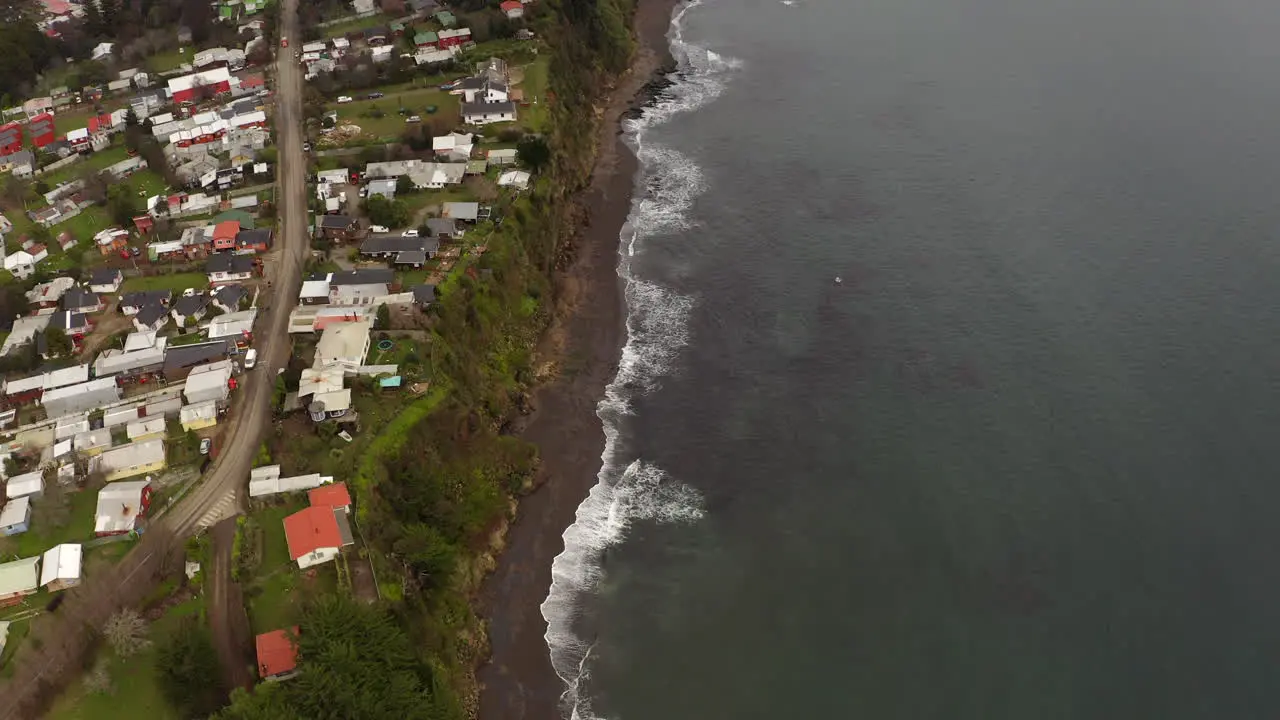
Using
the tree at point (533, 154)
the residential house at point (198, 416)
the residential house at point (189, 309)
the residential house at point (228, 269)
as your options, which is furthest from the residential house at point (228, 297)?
the tree at point (533, 154)

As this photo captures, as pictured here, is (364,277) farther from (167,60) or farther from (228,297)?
(167,60)

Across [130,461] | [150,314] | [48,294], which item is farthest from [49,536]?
[48,294]

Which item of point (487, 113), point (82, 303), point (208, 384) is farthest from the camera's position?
point (487, 113)

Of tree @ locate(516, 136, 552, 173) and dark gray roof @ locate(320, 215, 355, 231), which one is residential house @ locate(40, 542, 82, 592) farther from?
tree @ locate(516, 136, 552, 173)

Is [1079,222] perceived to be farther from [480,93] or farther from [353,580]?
[353,580]

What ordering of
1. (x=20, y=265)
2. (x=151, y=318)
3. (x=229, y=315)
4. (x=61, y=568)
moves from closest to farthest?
(x=61, y=568), (x=151, y=318), (x=229, y=315), (x=20, y=265)

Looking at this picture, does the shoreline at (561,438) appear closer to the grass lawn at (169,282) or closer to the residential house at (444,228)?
the residential house at (444,228)
